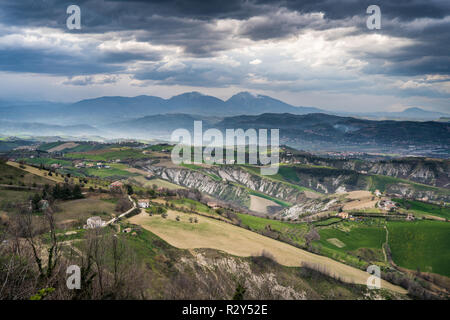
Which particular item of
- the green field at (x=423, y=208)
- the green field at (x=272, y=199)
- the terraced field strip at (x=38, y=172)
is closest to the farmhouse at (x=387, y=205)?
the green field at (x=423, y=208)

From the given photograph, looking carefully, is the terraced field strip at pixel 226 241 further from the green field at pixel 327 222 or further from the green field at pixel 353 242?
the green field at pixel 327 222

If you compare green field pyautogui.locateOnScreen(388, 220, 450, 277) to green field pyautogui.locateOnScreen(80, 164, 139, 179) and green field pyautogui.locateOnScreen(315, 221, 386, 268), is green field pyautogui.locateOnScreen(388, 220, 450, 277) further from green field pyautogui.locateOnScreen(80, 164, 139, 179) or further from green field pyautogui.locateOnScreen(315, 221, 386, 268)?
green field pyautogui.locateOnScreen(80, 164, 139, 179)

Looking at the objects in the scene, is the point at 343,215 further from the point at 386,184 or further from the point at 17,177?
the point at 17,177

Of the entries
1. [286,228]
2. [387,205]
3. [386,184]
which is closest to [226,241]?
[286,228]

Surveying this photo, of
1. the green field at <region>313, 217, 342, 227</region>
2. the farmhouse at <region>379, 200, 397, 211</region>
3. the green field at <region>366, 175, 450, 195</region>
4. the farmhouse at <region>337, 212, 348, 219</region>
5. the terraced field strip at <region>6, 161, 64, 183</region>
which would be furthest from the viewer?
the green field at <region>366, 175, 450, 195</region>

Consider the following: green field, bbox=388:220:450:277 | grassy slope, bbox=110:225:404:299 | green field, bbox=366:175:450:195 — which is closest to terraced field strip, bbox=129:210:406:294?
grassy slope, bbox=110:225:404:299

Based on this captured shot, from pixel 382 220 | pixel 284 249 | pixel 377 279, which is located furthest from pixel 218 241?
pixel 382 220
